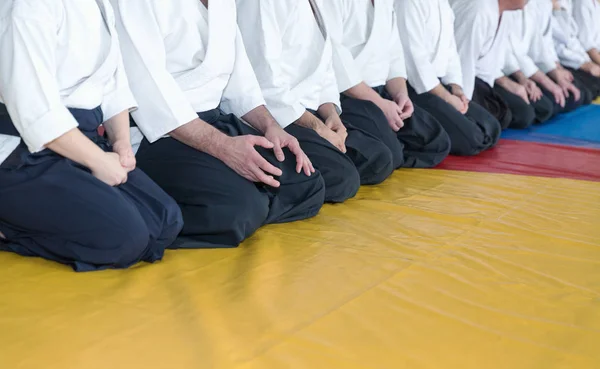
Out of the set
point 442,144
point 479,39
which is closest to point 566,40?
point 479,39

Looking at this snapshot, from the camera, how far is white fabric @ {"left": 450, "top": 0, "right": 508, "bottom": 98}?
467 centimetres

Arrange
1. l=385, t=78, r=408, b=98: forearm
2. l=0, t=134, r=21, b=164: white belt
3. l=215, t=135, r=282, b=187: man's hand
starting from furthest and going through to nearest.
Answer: l=385, t=78, r=408, b=98: forearm → l=215, t=135, r=282, b=187: man's hand → l=0, t=134, r=21, b=164: white belt

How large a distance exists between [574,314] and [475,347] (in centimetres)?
39

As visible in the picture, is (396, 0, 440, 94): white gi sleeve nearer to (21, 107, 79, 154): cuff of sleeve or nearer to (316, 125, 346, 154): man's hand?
(316, 125, 346, 154): man's hand

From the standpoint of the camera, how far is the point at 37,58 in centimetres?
189

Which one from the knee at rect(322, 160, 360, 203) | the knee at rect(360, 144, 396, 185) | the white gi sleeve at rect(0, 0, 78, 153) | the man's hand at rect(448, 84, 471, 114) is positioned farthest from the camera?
the man's hand at rect(448, 84, 471, 114)

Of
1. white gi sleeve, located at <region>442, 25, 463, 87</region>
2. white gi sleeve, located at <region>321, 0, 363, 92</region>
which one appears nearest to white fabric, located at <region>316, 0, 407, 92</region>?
white gi sleeve, located at <region>321, 0, 363, 92</region>

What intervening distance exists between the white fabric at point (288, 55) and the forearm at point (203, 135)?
0.53 meters

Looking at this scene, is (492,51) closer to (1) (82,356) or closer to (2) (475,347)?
(2) (475,347)

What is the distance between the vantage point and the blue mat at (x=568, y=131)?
464 cm

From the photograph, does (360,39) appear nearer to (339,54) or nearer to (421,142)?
(339,54)

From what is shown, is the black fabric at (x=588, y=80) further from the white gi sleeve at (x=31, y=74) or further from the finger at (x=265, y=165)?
the white gi sleeve at (x=31, y=74)

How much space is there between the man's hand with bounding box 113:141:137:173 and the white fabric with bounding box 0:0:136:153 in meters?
0.16

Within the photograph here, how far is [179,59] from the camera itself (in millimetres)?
2500
